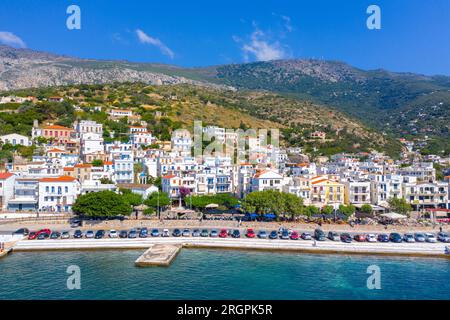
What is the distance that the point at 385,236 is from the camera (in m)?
32.3

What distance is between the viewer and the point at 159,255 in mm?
27078

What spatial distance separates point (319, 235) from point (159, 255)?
1350 centimetres

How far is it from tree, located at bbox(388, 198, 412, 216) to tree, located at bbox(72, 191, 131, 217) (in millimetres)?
28154

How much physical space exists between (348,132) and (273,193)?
7936 cm

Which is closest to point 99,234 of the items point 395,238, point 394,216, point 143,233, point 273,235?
point 143,233

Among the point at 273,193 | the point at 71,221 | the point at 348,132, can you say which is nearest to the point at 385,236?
the point at 273,193

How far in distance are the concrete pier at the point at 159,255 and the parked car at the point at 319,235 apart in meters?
11.4

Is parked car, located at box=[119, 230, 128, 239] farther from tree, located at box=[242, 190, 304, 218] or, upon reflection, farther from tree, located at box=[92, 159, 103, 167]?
tree, located at box=[92, 159, 103, 167]

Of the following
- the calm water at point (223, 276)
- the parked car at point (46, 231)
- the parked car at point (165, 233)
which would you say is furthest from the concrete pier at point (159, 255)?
the parked car at point (46, 231)

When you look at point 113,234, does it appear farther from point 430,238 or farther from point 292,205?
point 430,238
